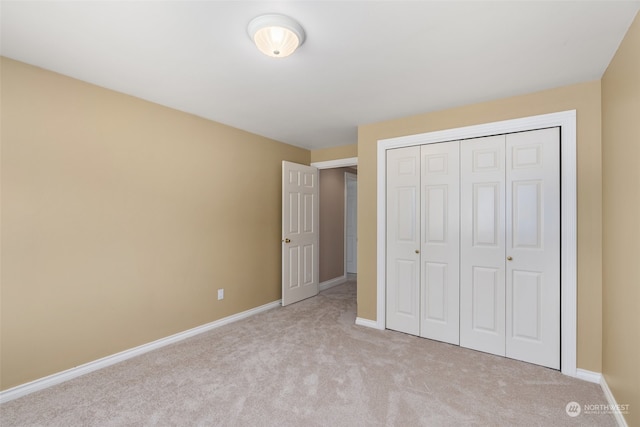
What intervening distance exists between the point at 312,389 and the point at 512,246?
6.82 ft

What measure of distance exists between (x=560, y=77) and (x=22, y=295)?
14.0ft

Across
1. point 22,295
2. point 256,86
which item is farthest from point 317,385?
point 256,86

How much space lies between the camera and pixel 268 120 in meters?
3.33

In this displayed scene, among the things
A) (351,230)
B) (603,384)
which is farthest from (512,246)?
(351,230)

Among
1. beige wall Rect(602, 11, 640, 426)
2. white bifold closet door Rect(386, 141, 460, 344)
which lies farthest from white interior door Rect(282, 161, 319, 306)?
beige wall Rect(602, 11, 640, 426)

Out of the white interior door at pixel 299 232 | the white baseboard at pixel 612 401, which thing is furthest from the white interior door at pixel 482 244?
the white interior door at pixel 299 232

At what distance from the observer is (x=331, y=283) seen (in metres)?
5.38

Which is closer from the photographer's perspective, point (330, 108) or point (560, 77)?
point (560, 77)

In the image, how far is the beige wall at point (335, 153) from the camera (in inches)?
172

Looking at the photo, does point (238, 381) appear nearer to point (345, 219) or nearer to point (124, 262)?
point (124, 262)

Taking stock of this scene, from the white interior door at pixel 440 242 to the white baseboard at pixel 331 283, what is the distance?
2.30 meters

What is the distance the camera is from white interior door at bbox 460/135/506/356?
8.75 feet

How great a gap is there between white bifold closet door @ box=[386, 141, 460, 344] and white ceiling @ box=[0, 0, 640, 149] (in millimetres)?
615
